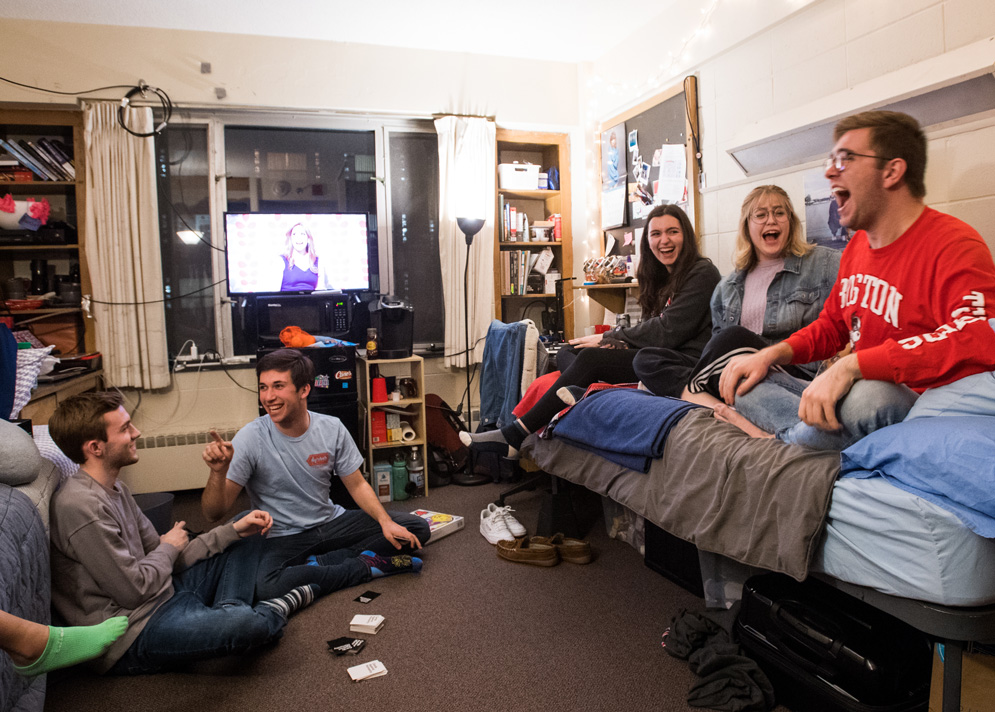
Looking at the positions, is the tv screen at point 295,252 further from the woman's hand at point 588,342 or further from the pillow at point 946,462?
the pillow at point 946,462

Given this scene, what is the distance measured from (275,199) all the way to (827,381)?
362 cm

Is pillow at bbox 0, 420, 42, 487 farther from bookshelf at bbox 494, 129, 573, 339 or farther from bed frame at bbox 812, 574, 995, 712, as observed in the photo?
bookshelf at bbox 494, 129, 573, 339

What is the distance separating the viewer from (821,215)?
267 cm

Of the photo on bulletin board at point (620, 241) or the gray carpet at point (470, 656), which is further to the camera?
the photo on bulletin board at point (620, 241)

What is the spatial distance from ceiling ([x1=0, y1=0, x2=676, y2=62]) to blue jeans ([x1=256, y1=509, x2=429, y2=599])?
270cm

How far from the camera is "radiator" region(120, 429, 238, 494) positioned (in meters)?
3.80

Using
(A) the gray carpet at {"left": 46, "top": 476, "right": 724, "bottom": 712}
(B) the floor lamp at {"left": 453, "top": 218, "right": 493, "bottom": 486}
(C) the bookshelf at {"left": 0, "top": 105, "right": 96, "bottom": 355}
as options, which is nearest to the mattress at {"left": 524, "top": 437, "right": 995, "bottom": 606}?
(A) the gray carpet at {"left": 46, "top": 476, "right": 724, "bottom": 712}

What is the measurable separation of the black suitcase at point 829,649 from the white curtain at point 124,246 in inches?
136

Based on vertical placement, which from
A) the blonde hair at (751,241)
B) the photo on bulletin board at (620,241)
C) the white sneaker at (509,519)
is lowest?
the white sneaker at (509,519)

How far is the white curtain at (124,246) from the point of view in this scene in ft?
12.0

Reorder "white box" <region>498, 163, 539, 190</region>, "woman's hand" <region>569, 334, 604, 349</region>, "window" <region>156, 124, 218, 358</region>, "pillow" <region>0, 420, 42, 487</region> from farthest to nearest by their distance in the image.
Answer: "white box" <region>498, 163, 539, 190</region>, "window" <region>156, 124, 218, 358</region>, "woman's hand" <region>569, 334, 604, 349</region>, "pillow" <region>0, 420, 42, 487</region>

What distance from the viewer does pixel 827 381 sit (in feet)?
4.78

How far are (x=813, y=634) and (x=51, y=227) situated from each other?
4112 millimetres

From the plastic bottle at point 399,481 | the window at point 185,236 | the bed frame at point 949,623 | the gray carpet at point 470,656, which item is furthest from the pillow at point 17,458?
the window at point 185,236
